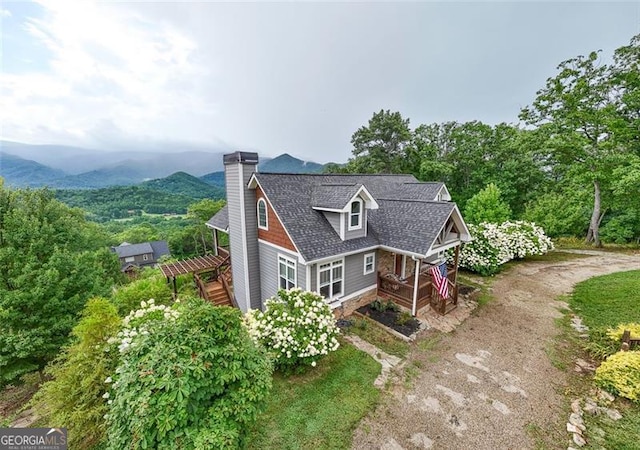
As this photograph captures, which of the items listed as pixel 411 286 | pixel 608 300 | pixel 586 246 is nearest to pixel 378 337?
pixel 411 286

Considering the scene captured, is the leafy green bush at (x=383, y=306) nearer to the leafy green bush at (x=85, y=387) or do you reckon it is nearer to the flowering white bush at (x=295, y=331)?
the flowering white bush at (x=295, y=331)

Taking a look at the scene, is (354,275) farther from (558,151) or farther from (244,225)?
(558,151)

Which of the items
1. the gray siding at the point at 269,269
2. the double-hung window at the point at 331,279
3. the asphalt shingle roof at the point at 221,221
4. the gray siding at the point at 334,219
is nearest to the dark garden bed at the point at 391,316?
the double-hung window at the point at 331,279

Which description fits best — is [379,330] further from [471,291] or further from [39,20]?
[39,20]

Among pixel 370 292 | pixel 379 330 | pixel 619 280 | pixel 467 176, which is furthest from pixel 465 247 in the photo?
pixel 467 176

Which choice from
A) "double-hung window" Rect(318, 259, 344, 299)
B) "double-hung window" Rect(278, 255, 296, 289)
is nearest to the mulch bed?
"double-hung window" Rect(318, 259, 344, 299)
